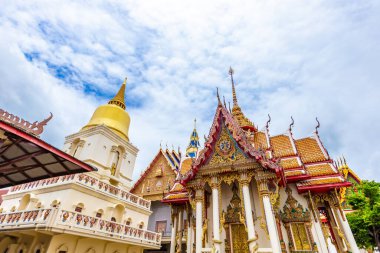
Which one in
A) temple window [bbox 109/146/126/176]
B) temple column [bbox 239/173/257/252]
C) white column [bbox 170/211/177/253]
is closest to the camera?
temple column [bbox 239/173/257/252]

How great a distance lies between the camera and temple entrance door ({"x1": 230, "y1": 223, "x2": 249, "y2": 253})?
389 inches

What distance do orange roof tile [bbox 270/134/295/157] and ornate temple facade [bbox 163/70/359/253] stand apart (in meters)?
0.14

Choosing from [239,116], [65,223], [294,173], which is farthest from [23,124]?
[239,116]

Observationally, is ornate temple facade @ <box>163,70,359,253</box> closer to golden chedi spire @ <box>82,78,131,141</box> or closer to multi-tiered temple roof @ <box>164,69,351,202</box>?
multi-tiered temple roof @ <box>164,69,351,202</box>

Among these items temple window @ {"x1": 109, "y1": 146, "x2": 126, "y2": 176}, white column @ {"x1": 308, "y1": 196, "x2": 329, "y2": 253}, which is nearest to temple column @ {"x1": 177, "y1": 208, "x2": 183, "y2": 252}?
temple window @ {"x1": 109, "y1": 146, "x2": 126, "y2": 176}

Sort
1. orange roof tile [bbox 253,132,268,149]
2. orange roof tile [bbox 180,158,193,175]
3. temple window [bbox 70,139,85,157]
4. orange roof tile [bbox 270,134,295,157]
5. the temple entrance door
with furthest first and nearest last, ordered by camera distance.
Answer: orange roof tile [bbox 180,158,193,175], temple window [bbox 70,139,85,157], orange roof tile [bbox 253,132,268,149], orange roof tile [bbox 270,134,295,157], the temple entrance door

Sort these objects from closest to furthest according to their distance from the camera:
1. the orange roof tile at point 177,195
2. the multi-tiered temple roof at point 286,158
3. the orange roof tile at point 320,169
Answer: the multi-tiered temple roof at point 286,158 < the orange roof tile at point 320,169 < the orange roof tile at point 177,195

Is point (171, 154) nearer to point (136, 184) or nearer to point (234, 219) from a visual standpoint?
point (136, 184)

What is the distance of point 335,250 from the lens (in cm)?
993

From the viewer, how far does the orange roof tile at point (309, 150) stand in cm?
1225

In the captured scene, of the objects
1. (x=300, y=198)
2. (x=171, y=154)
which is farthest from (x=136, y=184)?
(x=300, y=198)

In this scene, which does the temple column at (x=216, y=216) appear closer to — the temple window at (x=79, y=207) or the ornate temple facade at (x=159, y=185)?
the temple window at (x=79, y=207)

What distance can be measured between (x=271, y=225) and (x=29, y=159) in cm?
883

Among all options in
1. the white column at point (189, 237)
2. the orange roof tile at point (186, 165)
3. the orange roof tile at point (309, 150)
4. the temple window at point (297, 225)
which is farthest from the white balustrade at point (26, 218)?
the orange roof tile at point (309, 150)
